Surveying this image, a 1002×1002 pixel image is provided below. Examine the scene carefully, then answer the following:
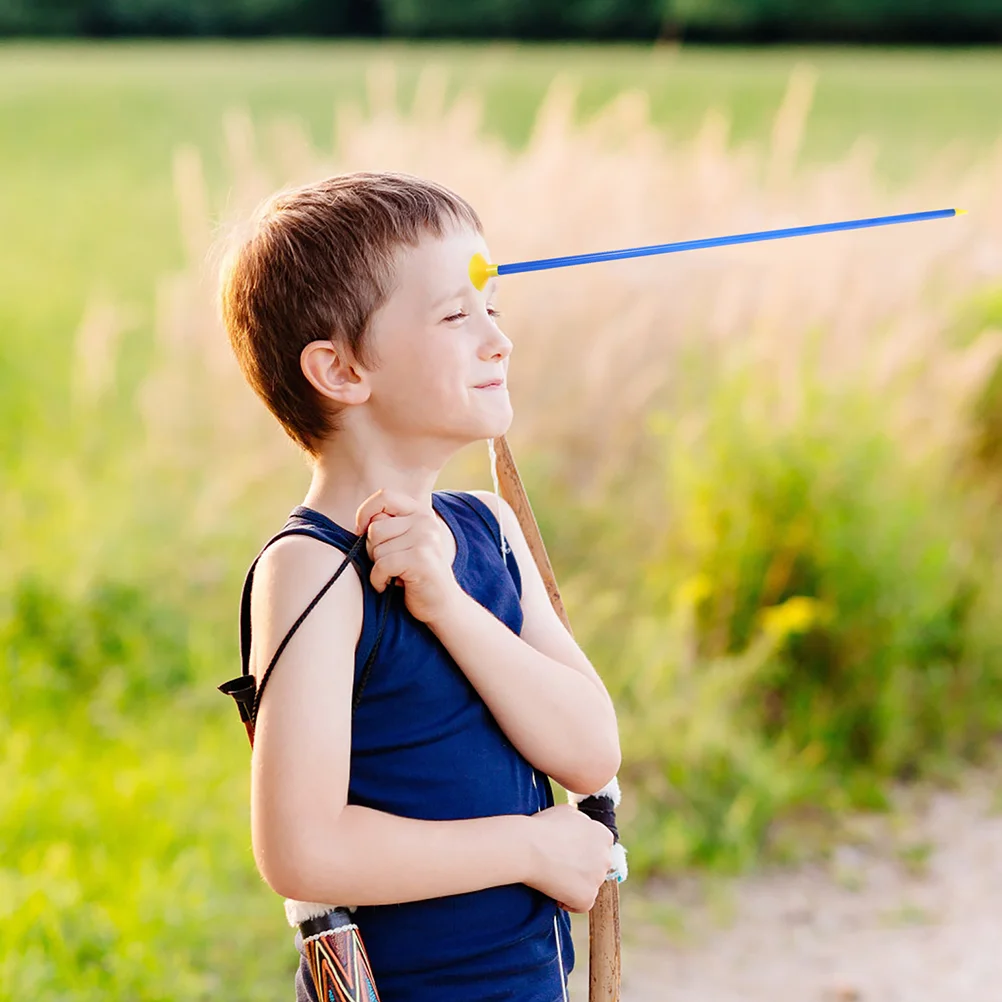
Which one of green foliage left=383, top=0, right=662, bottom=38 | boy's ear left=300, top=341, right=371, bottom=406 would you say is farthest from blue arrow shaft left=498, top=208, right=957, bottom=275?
green foliage left=383, top=0, right=662, bottom=38

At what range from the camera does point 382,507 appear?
4.13ft

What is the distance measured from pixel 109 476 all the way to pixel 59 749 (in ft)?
6.05

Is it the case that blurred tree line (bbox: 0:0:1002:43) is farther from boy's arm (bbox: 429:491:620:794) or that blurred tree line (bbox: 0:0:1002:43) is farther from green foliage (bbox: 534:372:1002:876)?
boy's arm (bbox: 429:491:620:794)

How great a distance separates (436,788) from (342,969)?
19cm

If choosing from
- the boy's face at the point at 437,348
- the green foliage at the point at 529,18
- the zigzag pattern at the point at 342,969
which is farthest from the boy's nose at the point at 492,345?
the green foliage at the point at 529,18

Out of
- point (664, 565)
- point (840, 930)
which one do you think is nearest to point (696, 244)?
point (840, 930)

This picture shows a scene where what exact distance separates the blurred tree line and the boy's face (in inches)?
739

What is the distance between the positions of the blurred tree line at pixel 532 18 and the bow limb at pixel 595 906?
1861cm

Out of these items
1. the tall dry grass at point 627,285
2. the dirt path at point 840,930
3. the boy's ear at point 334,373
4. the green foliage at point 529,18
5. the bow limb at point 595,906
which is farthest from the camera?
the green foliage at point 529,18

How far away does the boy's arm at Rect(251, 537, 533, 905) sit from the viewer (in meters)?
1.20

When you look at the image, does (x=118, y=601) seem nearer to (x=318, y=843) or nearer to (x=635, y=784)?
(x=635, y=784)

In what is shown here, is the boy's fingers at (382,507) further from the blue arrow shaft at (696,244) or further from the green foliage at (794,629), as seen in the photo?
the green foliage at (794,629)

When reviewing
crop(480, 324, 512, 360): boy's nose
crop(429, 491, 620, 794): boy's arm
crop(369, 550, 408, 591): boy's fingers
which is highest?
crop(480, 324, 512, 360): boy's nose

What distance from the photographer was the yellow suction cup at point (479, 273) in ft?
4.26
